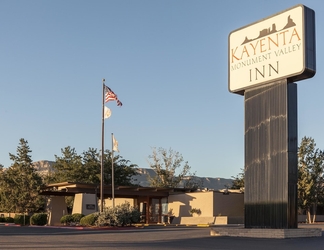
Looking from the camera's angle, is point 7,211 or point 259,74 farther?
point 7,211

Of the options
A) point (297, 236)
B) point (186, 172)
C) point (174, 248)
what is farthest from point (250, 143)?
point (186, 172)

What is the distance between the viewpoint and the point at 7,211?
56.1 metres

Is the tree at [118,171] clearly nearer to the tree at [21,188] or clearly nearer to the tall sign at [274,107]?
the tree at [21,188]

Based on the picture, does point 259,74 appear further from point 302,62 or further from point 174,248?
point 174,248

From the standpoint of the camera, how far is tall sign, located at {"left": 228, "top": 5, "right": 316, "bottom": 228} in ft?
69.3

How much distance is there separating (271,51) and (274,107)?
261cm

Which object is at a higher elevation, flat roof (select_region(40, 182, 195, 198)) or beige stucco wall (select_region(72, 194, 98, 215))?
flat roof (select_region(40, 182, 195, 198))

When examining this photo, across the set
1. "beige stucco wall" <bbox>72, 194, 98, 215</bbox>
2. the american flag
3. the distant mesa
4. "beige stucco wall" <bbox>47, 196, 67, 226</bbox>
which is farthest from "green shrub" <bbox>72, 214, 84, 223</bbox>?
the distant mesa

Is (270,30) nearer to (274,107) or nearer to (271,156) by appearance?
(274,107)

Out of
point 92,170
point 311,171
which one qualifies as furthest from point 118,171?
point 311,171

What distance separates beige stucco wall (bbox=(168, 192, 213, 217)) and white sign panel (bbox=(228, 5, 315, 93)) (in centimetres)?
1985

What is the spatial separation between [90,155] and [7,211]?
38.3 ft

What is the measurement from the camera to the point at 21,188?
173 feet

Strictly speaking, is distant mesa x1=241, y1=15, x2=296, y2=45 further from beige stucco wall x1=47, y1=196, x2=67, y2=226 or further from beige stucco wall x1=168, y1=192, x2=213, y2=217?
beige stucco wall x1=47, y1=196, x2=67, y2=226
